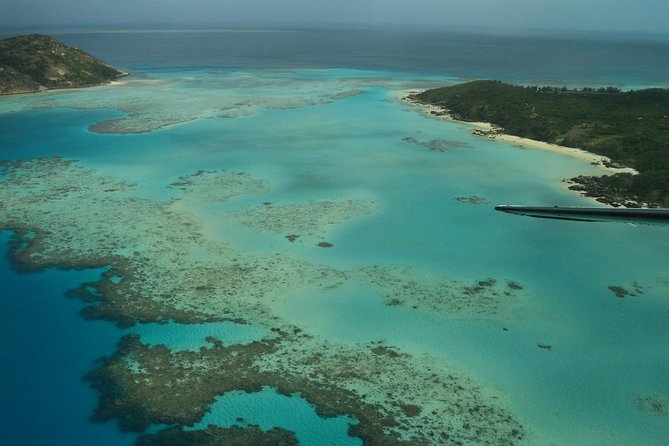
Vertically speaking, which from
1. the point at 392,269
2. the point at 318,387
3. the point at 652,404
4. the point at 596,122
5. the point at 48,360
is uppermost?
the point at 596,122

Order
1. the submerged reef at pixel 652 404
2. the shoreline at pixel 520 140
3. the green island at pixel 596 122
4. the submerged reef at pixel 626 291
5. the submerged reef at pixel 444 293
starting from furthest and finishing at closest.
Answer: the shoreline at pixel 520 140 < the green island at pixel 596 122 < the submerged reef at pixel 626 291 < the submerged reef at pixel 444 293 < the submerged reef at pixel 652 404

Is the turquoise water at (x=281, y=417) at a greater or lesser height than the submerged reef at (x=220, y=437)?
greater

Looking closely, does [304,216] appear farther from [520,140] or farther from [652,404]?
[520,140]

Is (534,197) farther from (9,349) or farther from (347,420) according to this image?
(9,349)

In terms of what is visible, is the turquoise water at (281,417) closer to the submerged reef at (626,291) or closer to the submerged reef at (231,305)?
the submerged reef at (231,305)

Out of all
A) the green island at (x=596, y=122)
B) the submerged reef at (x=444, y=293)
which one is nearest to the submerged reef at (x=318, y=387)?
the submerged reef at (x=444, y=293)

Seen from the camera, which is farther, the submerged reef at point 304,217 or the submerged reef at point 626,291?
the submerged reef at point 304,217

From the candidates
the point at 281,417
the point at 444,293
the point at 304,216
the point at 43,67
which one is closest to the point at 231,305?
the point at 281,417
